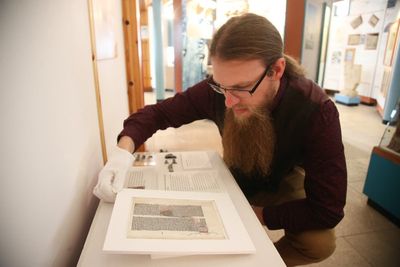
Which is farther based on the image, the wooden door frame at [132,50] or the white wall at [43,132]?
the wooden door frame at [132,50]

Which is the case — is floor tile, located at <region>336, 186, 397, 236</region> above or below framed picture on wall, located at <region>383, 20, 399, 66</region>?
below

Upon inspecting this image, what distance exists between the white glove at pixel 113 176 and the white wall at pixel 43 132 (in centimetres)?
6

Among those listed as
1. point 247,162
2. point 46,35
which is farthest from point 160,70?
point 46,35

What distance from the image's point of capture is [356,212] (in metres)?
1.81

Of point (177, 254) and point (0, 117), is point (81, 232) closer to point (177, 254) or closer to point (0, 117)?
point (177, 254)

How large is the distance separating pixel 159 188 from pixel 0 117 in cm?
52

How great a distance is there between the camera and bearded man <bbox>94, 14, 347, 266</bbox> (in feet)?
2.75

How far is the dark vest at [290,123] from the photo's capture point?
899 mm

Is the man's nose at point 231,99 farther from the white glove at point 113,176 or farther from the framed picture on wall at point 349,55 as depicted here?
the framed picture on wall at point 349,55

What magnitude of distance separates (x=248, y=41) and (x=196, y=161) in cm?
50

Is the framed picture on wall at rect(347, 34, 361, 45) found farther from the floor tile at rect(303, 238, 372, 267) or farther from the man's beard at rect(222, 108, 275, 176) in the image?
the man's beard at rect(222, 108, 275, 176)

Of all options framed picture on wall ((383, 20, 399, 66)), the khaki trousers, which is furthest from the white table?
framed picture on wall ((383, 20, 399, 66))

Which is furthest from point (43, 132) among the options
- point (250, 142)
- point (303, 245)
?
point (303, 245)

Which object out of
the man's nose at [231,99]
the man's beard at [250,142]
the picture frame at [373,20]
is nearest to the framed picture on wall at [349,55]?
the picture frame at [373,20]
